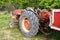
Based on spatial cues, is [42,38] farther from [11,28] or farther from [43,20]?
[11,28]

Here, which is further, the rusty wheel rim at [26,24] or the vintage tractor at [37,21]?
the rusty wheel rim at [26,24]

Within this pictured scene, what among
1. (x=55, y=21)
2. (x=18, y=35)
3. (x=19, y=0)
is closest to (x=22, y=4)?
(x=19, y=0)

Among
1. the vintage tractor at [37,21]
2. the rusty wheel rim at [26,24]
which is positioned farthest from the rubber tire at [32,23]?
the rusty wheel rim at [26,24]

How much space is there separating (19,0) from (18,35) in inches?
131

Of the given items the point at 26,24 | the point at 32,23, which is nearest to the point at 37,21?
the point at 32,23

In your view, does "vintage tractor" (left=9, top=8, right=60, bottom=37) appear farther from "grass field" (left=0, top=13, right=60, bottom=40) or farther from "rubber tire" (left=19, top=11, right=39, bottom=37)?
"grass field" (left=0, top=13, right=60, bottom=40)

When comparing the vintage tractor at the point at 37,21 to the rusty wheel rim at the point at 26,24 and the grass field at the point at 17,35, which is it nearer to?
the rusty wheel rim at the point at 26,24

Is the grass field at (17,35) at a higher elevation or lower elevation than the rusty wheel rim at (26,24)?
lower

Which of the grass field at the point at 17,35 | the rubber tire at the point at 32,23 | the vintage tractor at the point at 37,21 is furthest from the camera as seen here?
the grass field at the point at 17,35

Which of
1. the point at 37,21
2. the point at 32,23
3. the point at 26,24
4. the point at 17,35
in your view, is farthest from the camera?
the point at 17,35

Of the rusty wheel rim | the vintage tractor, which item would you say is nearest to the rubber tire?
the vintage tractor

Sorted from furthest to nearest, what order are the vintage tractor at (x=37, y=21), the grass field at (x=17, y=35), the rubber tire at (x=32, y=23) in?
the grass field at (x=17, y=35) < the rubber tire at (x=32, y=23) < the vintage tractor at (x=37, y=21)

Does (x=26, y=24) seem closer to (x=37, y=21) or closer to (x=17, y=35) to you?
(x=17, y=35)

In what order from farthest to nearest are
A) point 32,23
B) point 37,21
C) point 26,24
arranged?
point 26,24
point 32,23
point 37,21
